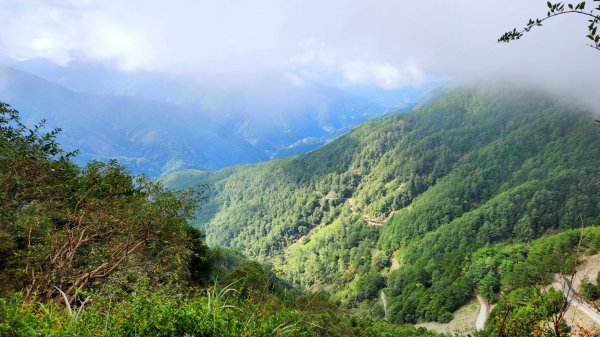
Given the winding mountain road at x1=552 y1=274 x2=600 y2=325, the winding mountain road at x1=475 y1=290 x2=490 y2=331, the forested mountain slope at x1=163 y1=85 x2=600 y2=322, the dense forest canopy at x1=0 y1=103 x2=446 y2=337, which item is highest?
the dense forest canopy at x1=0 y1=103 x2=446 y2=337

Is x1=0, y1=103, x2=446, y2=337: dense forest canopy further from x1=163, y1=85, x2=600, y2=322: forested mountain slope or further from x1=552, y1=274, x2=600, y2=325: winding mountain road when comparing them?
x1=163, y1=85, x2=600, y2=322: forested mountain slope

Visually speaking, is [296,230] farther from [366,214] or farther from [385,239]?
[385,239]

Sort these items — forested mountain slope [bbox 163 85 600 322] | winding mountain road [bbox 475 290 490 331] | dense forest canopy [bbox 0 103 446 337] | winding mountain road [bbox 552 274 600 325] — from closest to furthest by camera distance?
winding mountain road [bbox 552 274 600 325] < dense forest canopy [bbox 0 103 446 337] < winding mountain road [bbox 475 290 490 331] < forested mountain slope [bbox 163 85 600 322]

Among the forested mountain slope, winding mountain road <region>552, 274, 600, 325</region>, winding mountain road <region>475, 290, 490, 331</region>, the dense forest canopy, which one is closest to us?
winding mountain road <region>552, 274, 600, 325</region>

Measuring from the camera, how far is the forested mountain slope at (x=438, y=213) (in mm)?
113125

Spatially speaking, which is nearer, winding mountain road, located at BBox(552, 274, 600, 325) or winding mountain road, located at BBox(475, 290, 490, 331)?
winding mountain road, located at BBox(552, 274, 600, 325)

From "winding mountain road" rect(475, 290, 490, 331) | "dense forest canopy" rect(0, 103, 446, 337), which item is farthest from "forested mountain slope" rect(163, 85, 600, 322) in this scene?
"dense forest canopy" rect(0, 103, 446, 337)

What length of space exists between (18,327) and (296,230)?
18744 centimetres

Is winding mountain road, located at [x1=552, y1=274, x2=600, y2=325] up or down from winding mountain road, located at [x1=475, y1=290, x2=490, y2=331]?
up

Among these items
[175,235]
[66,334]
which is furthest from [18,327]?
[175,235]

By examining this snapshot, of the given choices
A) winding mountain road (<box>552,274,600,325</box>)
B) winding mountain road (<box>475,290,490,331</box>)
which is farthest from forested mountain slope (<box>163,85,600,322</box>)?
winding mountain road (<box>552,274,600,325</box>)

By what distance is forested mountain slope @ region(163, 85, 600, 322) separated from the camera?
113 m

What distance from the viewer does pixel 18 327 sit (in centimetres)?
424

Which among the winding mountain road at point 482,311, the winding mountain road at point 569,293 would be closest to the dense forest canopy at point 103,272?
the winding mountain road at point 569,293
